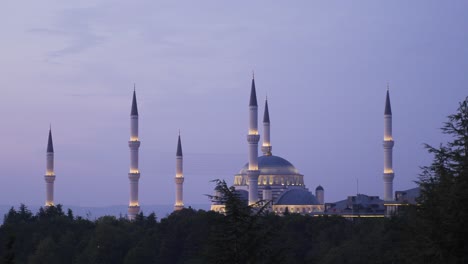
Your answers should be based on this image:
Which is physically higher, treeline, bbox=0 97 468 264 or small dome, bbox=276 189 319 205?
small dome, bbox=276 189 319 205

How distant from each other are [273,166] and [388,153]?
28.0m

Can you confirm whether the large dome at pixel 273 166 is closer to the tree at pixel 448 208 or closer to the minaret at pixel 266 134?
the minaret at pixel 266 134

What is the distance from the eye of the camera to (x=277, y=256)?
72.2 feet

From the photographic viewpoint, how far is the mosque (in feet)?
319

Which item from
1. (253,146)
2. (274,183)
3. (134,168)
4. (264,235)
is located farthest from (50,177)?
(264,235)

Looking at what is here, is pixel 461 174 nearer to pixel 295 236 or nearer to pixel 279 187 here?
pixel 295 236

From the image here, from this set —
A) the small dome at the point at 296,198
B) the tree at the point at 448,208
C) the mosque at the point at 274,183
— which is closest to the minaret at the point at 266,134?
the mosque at the point at 274,183

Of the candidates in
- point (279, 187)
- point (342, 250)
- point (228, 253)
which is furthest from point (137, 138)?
point (228, 253)

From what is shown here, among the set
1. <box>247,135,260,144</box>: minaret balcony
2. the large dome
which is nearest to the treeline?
<box>247,135,260,144</box>: minaret balcony

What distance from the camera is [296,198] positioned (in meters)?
115

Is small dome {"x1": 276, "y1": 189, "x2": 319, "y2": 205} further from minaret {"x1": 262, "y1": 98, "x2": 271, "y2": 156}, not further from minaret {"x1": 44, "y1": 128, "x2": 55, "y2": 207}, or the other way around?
minaret {"x1": 44, "y1": 128, "x2": 55, "y2": 207}

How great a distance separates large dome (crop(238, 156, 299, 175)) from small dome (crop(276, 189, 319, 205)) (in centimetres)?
571

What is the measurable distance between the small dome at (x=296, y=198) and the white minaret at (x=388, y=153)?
669 inches

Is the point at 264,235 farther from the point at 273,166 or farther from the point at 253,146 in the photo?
the point at 273,166
